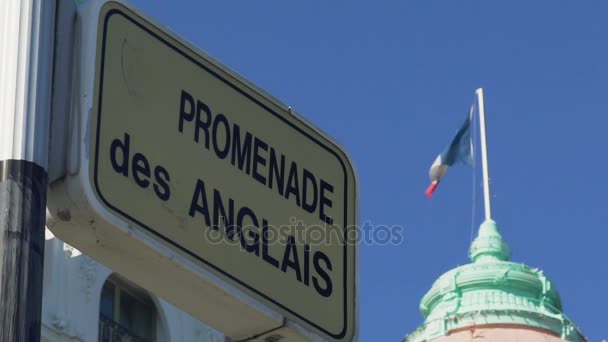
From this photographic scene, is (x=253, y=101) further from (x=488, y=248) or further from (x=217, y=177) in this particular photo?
(x=488, y=248)

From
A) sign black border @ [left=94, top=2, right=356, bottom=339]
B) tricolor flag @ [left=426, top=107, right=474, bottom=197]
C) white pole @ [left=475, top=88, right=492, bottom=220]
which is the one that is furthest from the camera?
tricolor flag @ [left=426, top=107, right=474, bottom=197]

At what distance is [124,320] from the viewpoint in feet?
55.9

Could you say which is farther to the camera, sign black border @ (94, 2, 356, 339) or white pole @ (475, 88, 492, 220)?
white pole @ (475, 88, 492, 220)

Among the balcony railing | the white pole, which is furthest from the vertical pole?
the white pole

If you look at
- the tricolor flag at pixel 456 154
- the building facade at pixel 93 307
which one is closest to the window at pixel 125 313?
the building facade at pixel 93 307

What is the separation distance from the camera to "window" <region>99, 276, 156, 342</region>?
653 inches

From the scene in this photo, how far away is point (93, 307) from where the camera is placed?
53.9 feet

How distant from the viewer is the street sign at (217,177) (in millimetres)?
3713

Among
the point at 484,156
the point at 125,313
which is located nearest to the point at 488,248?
the point at 484,156

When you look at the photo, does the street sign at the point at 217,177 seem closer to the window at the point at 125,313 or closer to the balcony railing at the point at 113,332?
the balcony railing at the point at 113,332

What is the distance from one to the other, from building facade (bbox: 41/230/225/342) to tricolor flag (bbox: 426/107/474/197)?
21.3 metres

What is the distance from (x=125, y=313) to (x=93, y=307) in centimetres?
74

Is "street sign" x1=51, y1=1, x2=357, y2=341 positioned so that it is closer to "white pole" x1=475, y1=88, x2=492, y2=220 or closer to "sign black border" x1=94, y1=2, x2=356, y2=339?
"sign black border" x1=94, y1=2, x2=356, y2=339

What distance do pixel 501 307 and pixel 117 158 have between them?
26076 millimetres
